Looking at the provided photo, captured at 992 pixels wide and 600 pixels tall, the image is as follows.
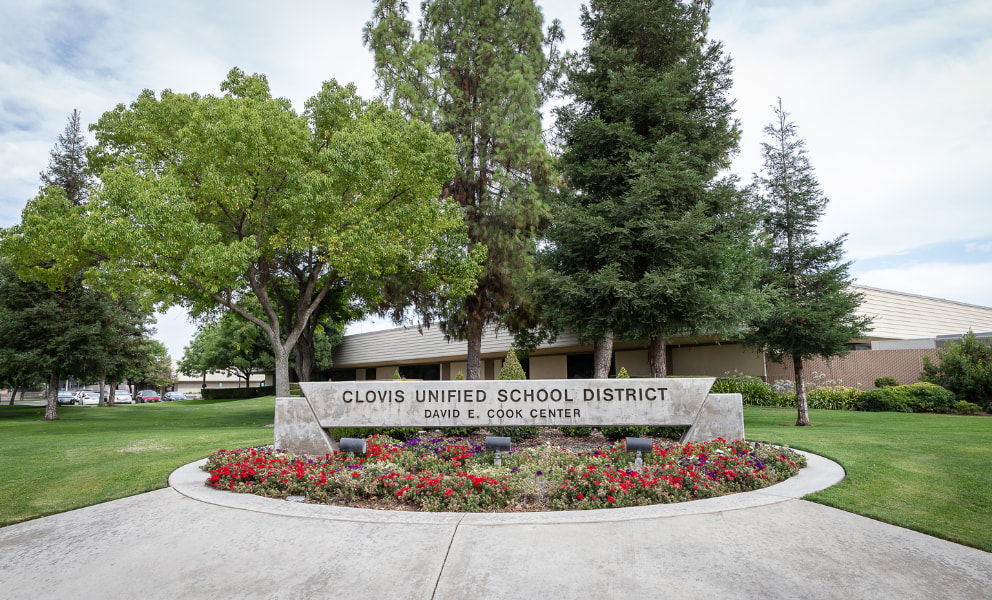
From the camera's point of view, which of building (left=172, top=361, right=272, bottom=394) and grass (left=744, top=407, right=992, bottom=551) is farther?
building (left=172, top=361, right=272, bottom=394)

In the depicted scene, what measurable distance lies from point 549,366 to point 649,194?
22667 mm

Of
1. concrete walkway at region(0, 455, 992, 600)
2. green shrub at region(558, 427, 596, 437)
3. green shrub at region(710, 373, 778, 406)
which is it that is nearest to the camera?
concrete walkway at region(0, 455, 992, 600)

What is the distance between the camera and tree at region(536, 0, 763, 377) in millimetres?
12914

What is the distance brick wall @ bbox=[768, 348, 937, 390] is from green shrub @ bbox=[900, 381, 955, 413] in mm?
3613

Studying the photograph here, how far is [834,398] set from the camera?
20219mm

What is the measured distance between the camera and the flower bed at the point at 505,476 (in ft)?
19.2

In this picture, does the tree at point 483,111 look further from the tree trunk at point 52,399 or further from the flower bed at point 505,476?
the tree trunk at point 52,399

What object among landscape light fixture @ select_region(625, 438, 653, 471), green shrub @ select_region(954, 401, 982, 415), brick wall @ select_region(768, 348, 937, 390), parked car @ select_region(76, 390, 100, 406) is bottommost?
parked car @ select_region(76, 390, 100, 406)

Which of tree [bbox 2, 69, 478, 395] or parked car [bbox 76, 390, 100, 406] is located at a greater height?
tree [bbox 2, 69, 478, 395]

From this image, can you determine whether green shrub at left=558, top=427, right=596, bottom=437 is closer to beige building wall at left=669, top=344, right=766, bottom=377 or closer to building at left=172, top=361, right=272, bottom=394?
beige building wall at left=669, top=344, right=766, bottom=377

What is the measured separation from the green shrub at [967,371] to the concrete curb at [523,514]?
16.6 metres

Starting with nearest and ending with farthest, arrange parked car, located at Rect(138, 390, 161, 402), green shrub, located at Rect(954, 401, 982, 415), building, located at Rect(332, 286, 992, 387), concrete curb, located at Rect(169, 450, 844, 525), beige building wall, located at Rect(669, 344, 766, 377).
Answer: concrete curb, located at Rect(169, 450, 844, 525), green shrub, located at Rect(954, 401, 982, 415), building, located at Rect(332, 286, 992, 387), beige building wall, located at Rect(669, 344, 766, 377), parked car, located at Rect(138, 390, 161, 402)

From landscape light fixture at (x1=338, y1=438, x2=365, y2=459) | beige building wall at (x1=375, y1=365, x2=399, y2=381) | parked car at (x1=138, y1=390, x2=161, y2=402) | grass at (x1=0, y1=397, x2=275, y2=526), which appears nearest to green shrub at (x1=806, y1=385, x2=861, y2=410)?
landscape light fixture at (x1=338, y1=438, x2=365, y2=459)

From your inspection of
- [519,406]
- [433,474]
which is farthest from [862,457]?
[433,474]
